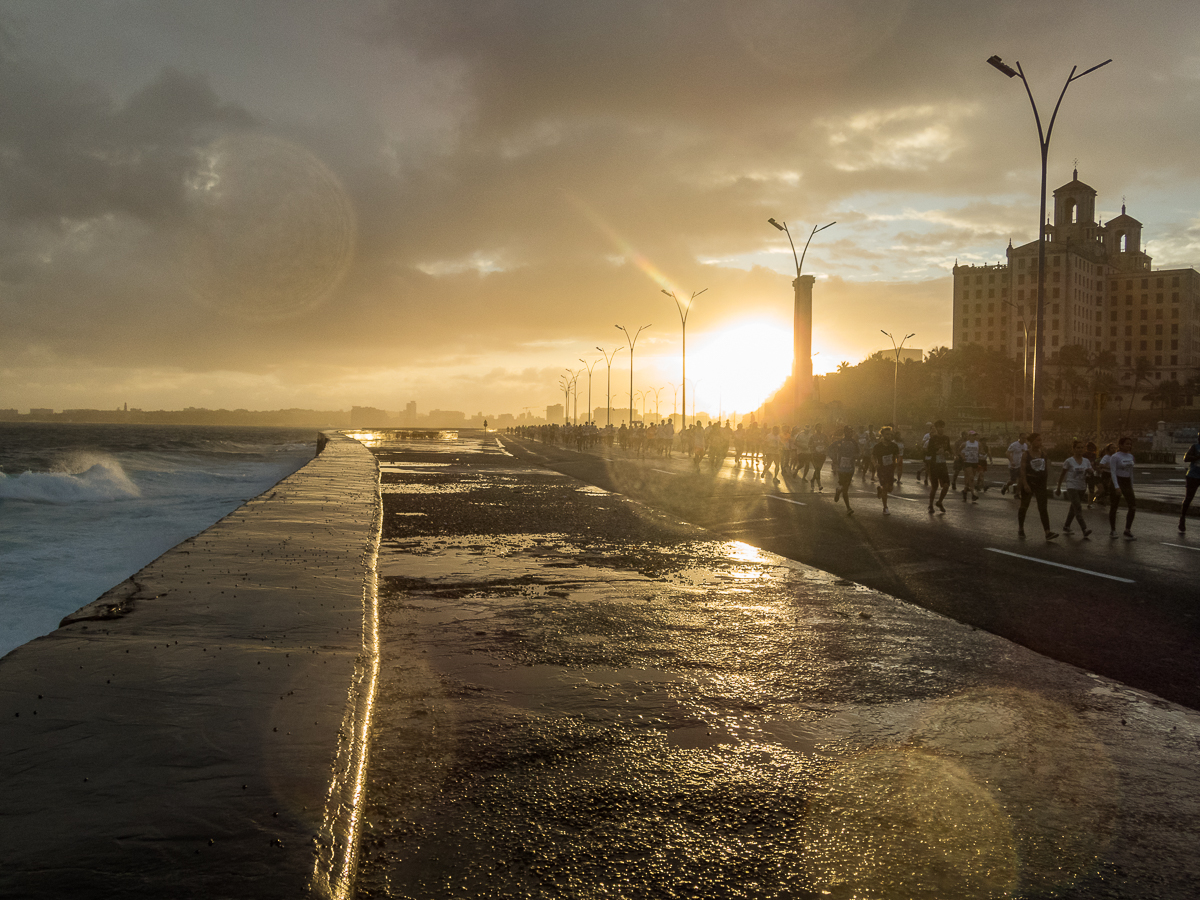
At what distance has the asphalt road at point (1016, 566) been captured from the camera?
6438mm

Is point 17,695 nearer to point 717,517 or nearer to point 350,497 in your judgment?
point 350,497

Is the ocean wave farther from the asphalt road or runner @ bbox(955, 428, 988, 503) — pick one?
runner @ bbox(955, 428, 988, 503)

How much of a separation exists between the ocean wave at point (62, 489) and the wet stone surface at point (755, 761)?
28743 mm

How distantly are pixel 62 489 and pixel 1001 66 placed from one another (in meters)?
35.7

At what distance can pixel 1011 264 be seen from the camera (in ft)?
540

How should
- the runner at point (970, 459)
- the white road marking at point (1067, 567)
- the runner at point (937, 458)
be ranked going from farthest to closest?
the runner at point (970, 459)
the runner at point (937, 458)
the white road marking at point (1067, 567)

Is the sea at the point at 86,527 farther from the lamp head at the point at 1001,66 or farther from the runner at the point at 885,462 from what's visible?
the lamp head at the point at 1001,66

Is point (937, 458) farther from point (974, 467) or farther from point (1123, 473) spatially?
point (974, 467)

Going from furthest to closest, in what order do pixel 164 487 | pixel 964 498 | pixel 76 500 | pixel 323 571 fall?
pixel 164 487
pixel 76 500
pixel 964 498
pixel 323 571

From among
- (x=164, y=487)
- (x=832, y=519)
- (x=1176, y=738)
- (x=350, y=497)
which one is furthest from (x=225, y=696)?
(x=164, y=487)

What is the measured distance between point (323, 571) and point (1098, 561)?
9.86 meters

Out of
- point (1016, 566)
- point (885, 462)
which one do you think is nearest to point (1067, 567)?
point (1016, 566)

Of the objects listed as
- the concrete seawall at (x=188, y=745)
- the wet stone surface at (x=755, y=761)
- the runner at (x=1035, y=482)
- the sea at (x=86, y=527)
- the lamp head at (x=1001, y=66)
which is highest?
the lamp head at (x=1001, y=66)

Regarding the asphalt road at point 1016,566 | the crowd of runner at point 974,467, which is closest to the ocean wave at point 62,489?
the asphalt road at point 1016,566
